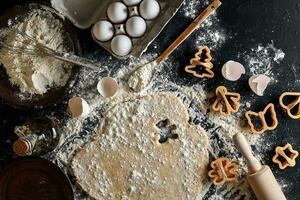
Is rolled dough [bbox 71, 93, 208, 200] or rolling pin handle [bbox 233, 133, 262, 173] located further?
rolled dough [bbox 71, 93, 208, 200]

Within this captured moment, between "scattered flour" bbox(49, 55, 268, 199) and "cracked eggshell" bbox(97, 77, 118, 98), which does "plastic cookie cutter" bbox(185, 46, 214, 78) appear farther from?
"cracked eggshell" bbox(97, 77, 118, 98)

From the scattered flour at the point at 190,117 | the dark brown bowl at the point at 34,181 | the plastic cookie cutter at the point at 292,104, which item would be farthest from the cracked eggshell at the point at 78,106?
the plastic cookie cutter at the point at 292,104

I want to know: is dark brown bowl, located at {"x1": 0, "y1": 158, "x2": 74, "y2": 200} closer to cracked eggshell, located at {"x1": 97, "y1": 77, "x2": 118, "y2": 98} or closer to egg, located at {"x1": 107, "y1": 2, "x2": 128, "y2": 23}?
cracked eggshell, located at {"x1": 97, "y1": 77, "x2": 118, "y2": 98}

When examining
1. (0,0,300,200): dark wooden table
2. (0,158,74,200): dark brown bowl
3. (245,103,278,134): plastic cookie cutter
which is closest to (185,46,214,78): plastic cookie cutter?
(0,0,300,200): dark wooden table

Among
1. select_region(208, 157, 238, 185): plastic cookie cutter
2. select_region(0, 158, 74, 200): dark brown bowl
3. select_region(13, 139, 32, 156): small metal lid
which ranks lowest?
select_region(0, 158, 74, 200): dark brown bowl

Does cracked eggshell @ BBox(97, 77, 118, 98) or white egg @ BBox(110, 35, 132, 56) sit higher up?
white egg @ BBox(110, 35, 132, 56)

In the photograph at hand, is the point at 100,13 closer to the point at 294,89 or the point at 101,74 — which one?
the point at 101,74
